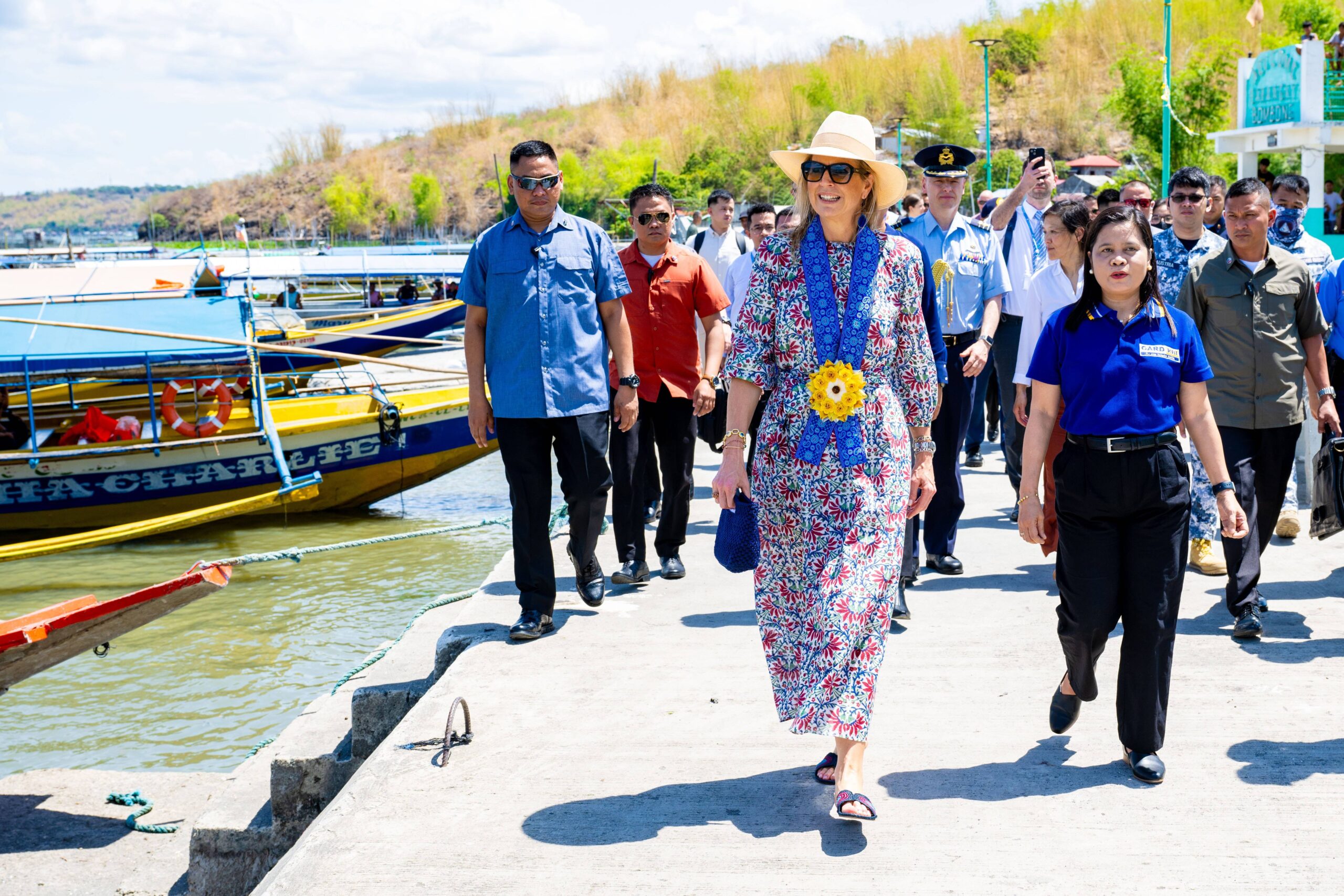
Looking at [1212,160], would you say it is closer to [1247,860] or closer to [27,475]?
[27,475]

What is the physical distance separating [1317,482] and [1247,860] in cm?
258

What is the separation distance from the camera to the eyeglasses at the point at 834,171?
363 cm

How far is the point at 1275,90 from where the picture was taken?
21422 millimetres

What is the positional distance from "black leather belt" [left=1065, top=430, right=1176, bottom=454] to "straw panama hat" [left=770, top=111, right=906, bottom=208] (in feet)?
3.17

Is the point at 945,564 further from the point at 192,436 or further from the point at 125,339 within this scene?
the point at 125,339

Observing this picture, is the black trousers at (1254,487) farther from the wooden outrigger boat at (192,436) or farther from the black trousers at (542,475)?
the wooden outrigger boat at (192,436)

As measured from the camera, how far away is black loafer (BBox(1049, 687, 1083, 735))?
13.2 ft

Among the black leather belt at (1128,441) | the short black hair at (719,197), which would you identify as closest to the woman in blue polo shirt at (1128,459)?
the black leather belt at (1128,441)

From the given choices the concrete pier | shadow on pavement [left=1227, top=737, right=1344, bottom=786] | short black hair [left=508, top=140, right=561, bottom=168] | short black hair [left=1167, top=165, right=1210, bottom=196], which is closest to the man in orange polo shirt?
the concrete pier

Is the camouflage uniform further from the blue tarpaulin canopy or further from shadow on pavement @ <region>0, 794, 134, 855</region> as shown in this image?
the blue tarpaulin canopy

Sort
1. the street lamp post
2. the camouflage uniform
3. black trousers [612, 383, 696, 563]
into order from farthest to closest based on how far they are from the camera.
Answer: the street lamp post
black trousers [612, 383, 696, 563]
the camouflage uniform

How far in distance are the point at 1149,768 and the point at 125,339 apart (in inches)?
471

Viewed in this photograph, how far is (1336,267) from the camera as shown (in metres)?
6.07

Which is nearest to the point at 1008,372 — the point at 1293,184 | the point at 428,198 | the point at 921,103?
the point at 1293,184
